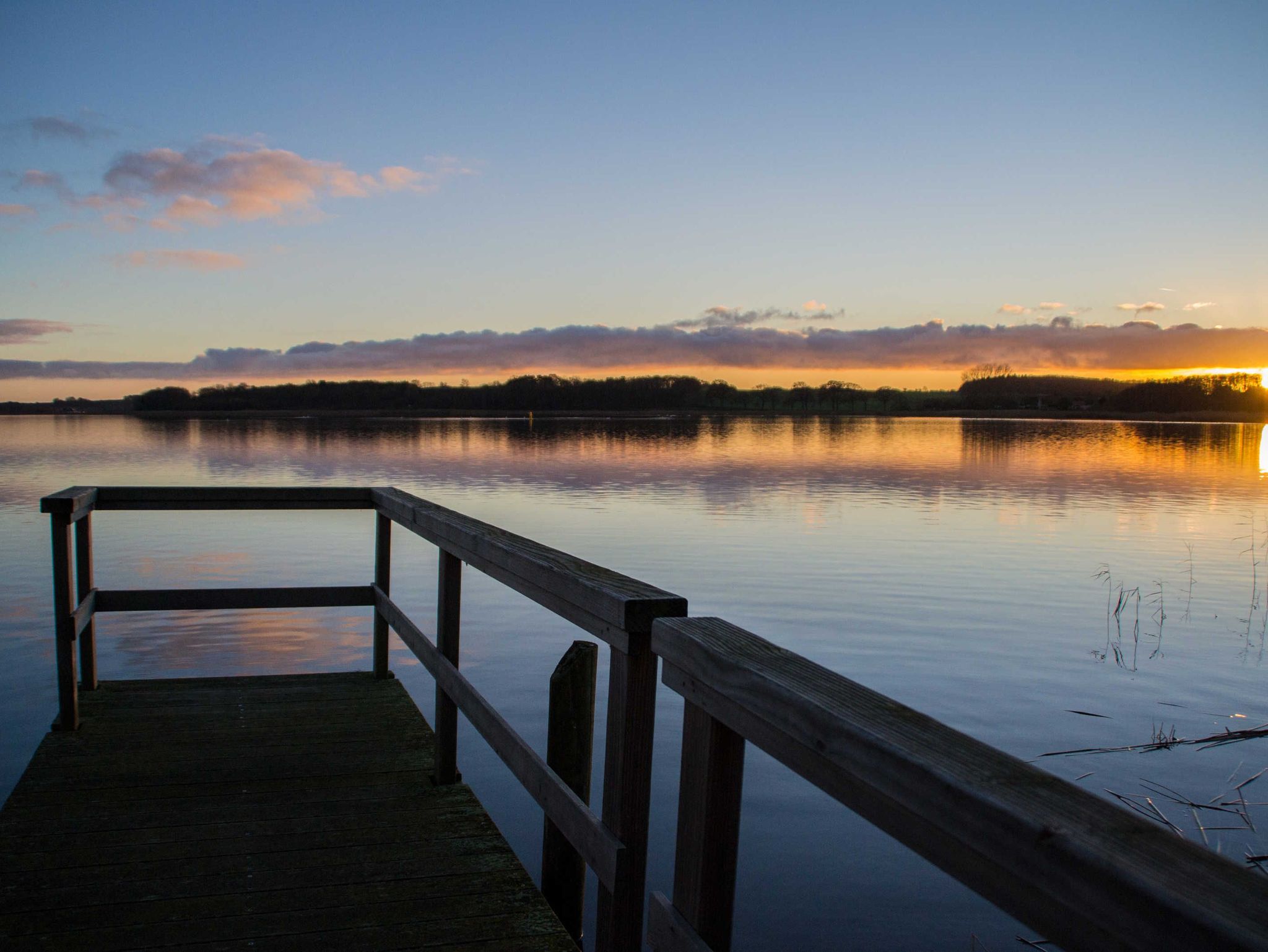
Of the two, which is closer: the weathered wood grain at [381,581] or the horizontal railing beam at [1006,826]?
the horizontal railing beam at [1006,826]

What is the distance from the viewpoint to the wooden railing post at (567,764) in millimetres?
3666

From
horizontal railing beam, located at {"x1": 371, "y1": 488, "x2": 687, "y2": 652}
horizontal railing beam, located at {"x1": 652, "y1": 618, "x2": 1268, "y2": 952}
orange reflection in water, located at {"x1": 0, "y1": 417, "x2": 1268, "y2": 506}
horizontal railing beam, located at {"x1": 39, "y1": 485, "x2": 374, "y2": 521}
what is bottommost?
orange reflection in water, located at {"x1": 0, "y1": 417, "x2": 1268, "y2": 506}

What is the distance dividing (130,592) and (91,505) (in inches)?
21.9

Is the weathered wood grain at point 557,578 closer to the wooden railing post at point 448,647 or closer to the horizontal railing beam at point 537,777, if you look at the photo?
the wooden railing post at point 448,647

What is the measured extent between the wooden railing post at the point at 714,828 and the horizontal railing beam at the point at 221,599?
4.26m

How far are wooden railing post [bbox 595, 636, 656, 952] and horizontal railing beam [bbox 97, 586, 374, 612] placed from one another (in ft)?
12.0

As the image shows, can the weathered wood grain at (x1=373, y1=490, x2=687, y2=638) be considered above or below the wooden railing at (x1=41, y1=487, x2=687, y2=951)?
above

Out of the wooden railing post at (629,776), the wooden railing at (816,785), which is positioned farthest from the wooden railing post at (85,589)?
the wooden railing post at (629,776)

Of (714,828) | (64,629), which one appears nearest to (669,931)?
(714,828)

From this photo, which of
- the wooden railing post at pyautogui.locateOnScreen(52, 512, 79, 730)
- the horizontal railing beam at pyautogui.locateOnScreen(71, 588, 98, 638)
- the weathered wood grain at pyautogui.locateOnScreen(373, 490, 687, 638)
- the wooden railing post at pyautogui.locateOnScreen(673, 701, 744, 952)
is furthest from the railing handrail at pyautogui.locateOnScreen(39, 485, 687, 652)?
the horizontal railing beam at pyautogui.locateOnScreen(71, 588, 98, 638)

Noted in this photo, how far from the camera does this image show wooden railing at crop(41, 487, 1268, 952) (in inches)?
35.9

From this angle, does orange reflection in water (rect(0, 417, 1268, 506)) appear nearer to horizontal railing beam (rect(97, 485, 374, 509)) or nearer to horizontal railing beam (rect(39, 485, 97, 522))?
horizontal railing beam (rect(97, 485, 374, 509))

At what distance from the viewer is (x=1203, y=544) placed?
715 inches

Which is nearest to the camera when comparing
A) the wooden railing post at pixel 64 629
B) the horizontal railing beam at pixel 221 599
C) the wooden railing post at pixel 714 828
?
the wooden railing post at pixel 714 828
